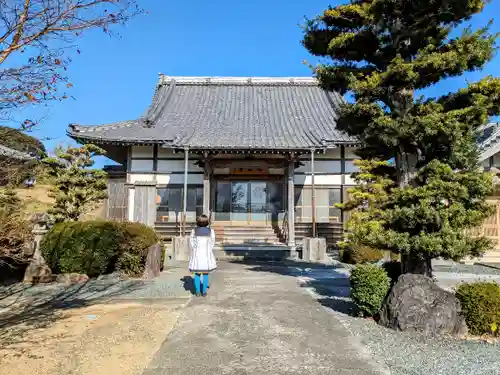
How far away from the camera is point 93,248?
28.7ft

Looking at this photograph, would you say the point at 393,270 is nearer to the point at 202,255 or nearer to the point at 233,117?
the point at 202,255

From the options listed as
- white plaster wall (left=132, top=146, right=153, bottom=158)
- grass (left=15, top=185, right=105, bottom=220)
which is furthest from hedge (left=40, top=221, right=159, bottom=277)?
white plaster wall (left=132, top=146, right=153, bottom=158)

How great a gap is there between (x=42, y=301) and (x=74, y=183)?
28.2ft

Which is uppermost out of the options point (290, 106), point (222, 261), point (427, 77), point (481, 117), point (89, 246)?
point (290, 106)

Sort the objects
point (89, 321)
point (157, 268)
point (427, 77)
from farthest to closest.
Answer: point (157, 268) → point (427, 77) → point (89, 321)

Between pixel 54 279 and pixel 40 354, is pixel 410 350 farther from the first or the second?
pixel 54 279

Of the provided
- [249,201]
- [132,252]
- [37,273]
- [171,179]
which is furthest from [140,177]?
[37,273]

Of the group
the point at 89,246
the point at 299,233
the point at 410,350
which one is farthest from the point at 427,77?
the point at 299,233

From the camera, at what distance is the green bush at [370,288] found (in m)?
5.19

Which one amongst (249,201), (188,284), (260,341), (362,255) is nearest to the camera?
(260,341)

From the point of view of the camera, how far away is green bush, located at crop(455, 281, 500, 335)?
4.63 meters

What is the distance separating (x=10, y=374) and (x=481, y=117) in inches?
268

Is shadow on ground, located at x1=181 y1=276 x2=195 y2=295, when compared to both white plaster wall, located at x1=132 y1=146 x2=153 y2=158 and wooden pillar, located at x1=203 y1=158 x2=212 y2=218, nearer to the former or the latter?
wooden pillar, located at x1=203 y1=158 x2=212 y2=218

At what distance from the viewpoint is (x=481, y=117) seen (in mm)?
5422
